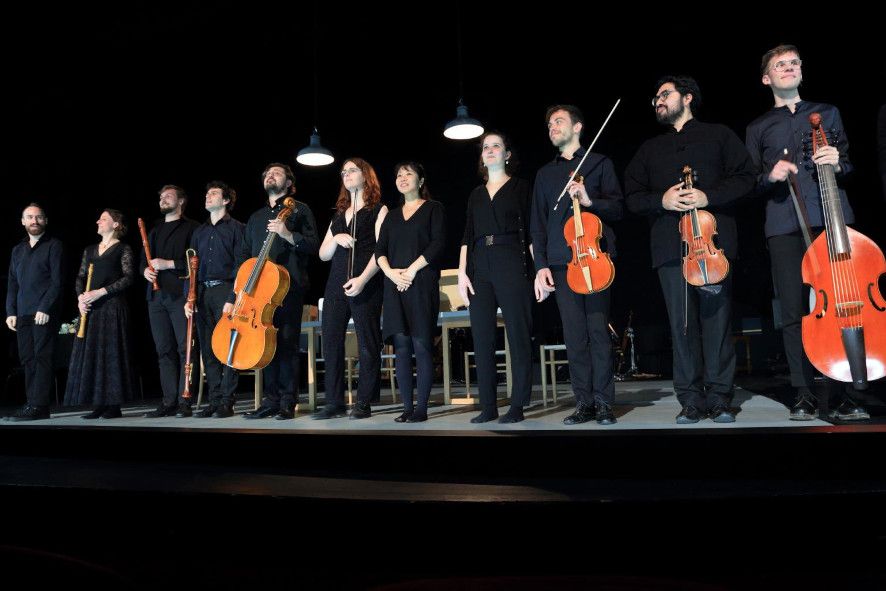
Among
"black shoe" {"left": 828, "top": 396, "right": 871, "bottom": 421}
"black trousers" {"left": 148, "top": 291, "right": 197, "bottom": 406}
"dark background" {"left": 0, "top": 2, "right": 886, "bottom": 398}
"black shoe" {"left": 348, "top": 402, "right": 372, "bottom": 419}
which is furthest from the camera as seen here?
"dark background" {"left": 0, "top": 2, "right": 886, "bottom": 398}

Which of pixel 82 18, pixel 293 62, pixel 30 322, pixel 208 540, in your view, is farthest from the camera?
pixel 293 62

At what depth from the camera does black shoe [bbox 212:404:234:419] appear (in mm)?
4102

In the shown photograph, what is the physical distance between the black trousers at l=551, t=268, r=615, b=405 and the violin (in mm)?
155

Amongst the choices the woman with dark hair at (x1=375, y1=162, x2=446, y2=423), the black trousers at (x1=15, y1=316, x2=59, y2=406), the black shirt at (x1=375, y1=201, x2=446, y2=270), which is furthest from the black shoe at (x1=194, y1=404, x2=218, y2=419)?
the black shirt at (x1=375, y1=201, x2=446, y2=270)

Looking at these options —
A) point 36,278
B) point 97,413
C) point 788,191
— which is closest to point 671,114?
point 788,191

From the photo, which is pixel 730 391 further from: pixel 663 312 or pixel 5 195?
pixel 5 195

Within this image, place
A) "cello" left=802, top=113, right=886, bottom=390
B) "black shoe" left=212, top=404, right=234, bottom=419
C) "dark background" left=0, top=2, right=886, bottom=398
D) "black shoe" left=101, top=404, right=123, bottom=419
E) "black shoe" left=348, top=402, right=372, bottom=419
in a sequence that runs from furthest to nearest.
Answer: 1. "dark background" left=0, top=2, right=886, bottom=398
2. "black shoe" left=101, top=404, right=123, bottom=419
3. "black shoe" left=212, top=404, right=234, bottom=419
4. "black shoe" left=348, top=402, right=372, bottom=419
5. "cello" left=802, top=113, right=886, bottom=390

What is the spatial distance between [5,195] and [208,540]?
22.6 ft

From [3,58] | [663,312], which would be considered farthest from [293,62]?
[663,312]

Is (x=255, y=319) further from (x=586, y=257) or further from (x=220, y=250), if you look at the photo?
(x=586, y=257)

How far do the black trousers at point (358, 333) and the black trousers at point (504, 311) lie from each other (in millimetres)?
701

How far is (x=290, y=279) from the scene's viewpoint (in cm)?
391

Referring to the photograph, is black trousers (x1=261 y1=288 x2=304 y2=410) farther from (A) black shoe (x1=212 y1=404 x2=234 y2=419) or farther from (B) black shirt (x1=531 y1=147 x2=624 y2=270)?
(B) black shirt (x1=531 y1=147 x2=624 y2=270)

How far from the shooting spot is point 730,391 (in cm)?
280
